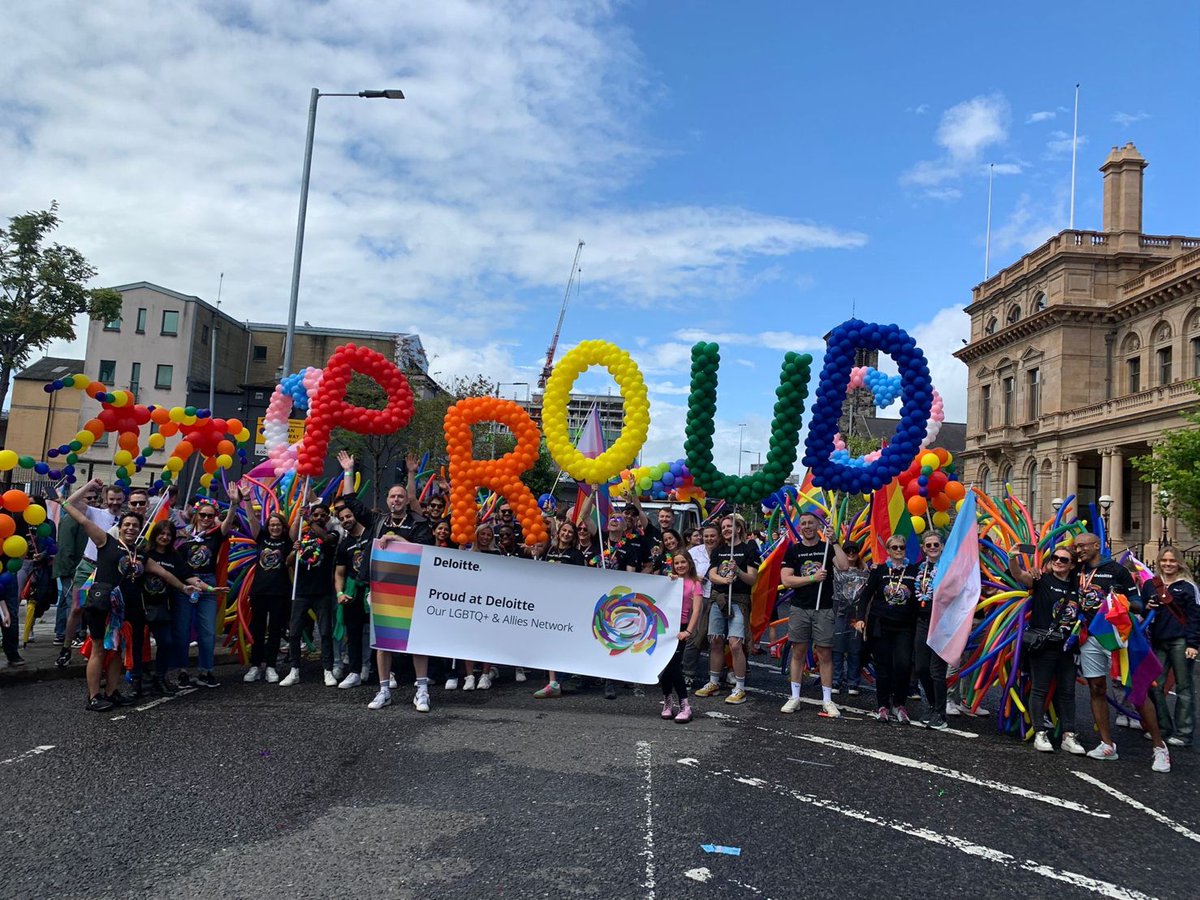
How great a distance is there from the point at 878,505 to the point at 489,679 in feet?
14.3

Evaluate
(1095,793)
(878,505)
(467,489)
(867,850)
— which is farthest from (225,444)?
(1095,793)

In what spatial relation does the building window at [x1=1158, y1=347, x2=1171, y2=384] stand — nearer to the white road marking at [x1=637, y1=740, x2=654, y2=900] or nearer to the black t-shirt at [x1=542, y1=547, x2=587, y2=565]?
the black t-shirt at [x1=542, y1=547, x2=587, y2=565]


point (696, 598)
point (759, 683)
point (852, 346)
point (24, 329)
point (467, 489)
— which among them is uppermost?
point (24, 329)

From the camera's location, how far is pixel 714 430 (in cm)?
803

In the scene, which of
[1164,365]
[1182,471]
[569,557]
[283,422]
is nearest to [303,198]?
[283,422]

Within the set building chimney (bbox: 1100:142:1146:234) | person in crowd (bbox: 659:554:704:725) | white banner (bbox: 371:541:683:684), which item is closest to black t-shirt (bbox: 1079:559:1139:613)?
person in crowd (bbox: 659:554:704:725)

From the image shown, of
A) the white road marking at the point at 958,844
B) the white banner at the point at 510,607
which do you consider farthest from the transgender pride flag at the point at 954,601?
the white road marking at the point at 958,844

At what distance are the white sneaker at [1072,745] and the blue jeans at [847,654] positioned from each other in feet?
6.92

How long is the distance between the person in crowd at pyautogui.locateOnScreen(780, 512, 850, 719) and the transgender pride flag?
0.81 m

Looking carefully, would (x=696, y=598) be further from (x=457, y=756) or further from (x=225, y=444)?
(x=225, y=444)

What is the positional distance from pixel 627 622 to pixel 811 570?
65.5 inches

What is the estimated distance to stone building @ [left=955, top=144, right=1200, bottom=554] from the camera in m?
36.2

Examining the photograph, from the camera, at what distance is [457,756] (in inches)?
228

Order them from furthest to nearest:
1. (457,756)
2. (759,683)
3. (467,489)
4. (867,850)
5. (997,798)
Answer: (759,683)
(467,489)
(457,756)
(997,798)
(867,850)
